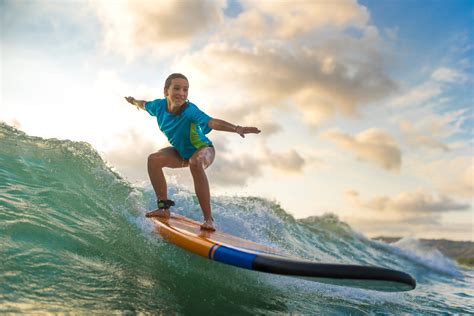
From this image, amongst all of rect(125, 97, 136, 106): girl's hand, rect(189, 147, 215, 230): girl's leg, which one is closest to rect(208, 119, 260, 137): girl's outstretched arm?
rect(189, 147, 215, 230): girl's leg

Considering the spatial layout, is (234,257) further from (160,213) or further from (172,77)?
(172,77)

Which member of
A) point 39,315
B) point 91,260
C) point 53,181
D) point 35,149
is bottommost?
point 39,315

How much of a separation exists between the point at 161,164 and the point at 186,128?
614 mm

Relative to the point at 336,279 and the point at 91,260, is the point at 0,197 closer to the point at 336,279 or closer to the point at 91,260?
the point at 91,260

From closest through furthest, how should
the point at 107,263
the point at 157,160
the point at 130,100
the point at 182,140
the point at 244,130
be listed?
the point at 107,263 < the point at 244,130 < the point at 182,140 < the point at 157,160 < the point at 130,100

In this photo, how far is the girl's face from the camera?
523 cm

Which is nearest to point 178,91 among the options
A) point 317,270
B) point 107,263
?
point 107,263

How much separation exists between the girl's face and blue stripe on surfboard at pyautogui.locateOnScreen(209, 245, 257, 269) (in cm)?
211

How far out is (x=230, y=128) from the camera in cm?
462

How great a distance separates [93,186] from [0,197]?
5.80 ft

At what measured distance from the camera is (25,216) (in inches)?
188

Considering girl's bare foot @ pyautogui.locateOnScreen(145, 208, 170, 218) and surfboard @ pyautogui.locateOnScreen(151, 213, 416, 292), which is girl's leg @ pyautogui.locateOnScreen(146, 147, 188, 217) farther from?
surfboard @ pyautogui.locateOnScreen(151, 213, 416, 292)

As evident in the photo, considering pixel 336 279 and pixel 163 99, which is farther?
pixel 163 99

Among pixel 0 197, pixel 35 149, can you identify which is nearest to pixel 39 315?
pixel 0 197
